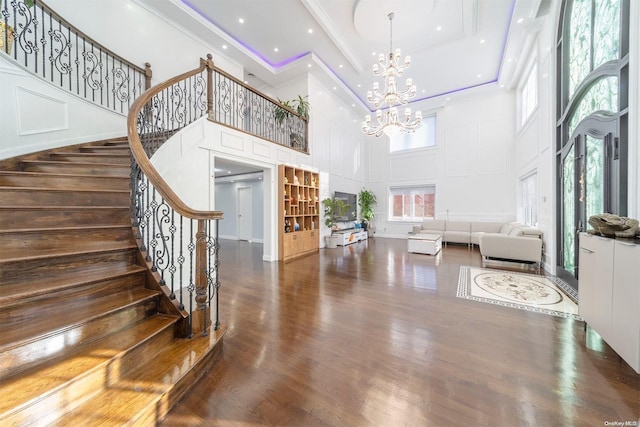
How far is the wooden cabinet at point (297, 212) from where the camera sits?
556 cm

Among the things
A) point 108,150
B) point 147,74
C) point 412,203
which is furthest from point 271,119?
point 412,203

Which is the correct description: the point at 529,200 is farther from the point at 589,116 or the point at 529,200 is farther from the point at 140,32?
the point at 140,32

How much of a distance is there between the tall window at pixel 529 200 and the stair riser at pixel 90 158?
8565 mm

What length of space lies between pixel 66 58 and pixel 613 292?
750 cm

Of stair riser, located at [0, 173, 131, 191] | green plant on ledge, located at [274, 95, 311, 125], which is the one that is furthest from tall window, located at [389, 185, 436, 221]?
stair riser, located at [0, 173, 131, 191]

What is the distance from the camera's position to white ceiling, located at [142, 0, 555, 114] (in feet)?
15.8

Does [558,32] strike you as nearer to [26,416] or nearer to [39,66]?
[26,416]

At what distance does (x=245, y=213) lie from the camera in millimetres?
9031

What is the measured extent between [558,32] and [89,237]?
24.2ft

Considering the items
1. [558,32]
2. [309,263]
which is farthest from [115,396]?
[558,32]

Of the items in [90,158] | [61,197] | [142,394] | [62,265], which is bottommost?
[142,394]

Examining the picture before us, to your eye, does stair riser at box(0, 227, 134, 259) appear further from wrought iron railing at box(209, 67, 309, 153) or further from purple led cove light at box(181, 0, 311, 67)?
purple led cove light at box(181, 0, 311, 67)

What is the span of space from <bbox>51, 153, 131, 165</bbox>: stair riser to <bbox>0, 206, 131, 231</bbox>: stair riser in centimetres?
105

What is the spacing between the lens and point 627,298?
1662 millimetres
